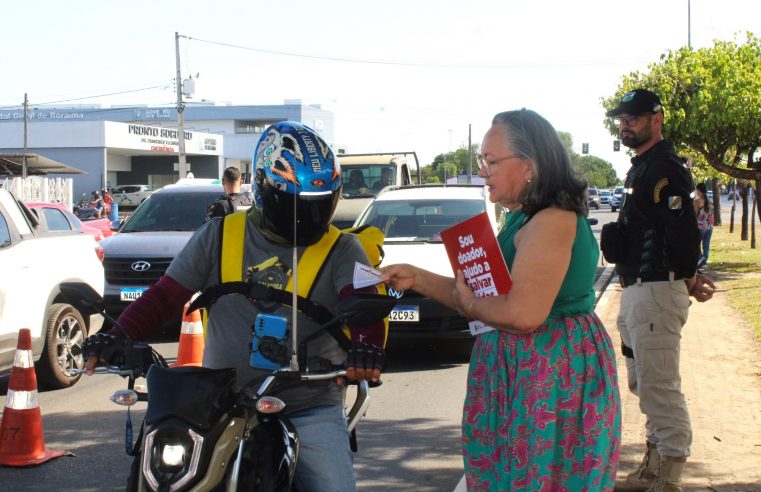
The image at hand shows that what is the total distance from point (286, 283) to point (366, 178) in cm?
1696

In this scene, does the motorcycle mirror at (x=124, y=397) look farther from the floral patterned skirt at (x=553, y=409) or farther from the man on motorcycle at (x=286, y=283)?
the floral patterned skirt at (x=553, y=409)

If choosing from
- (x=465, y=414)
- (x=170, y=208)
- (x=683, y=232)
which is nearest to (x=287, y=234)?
(x=465, y=414)

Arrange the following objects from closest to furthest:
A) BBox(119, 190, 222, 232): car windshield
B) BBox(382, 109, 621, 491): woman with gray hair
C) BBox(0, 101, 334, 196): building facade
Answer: BBox(382, 109, 621, 491): woman with gray hair → BBox(119, 190, 222, 232): car windshield → BBox(0, 101, 334, 196): building facade

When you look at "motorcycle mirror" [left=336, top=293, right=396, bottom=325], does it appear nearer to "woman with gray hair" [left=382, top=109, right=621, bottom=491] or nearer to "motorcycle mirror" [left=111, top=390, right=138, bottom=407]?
"woman with gray hair" [left=382, top=109, right=621, bottom=491]

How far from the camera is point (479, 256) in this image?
2908 millimetres

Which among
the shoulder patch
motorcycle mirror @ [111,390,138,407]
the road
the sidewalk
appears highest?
the shoulder patch

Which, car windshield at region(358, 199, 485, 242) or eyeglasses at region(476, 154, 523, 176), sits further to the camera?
car windshield at region(358, 199, 485, 242)

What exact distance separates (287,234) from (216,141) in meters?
67.5

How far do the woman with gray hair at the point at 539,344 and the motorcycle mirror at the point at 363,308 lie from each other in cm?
19

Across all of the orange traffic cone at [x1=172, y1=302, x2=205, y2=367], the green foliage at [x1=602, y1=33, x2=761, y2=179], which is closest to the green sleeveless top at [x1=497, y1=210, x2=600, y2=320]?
the orange traffic cone at [x1=172, y1=302, x2=205, y2=367]

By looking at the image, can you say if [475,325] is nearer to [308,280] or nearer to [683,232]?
[308,280]

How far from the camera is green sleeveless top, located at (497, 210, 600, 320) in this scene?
294 centimetres

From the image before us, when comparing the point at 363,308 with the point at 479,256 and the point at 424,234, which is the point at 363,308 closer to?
the point at 479,256

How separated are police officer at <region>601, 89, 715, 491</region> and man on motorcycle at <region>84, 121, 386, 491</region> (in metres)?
2.28
